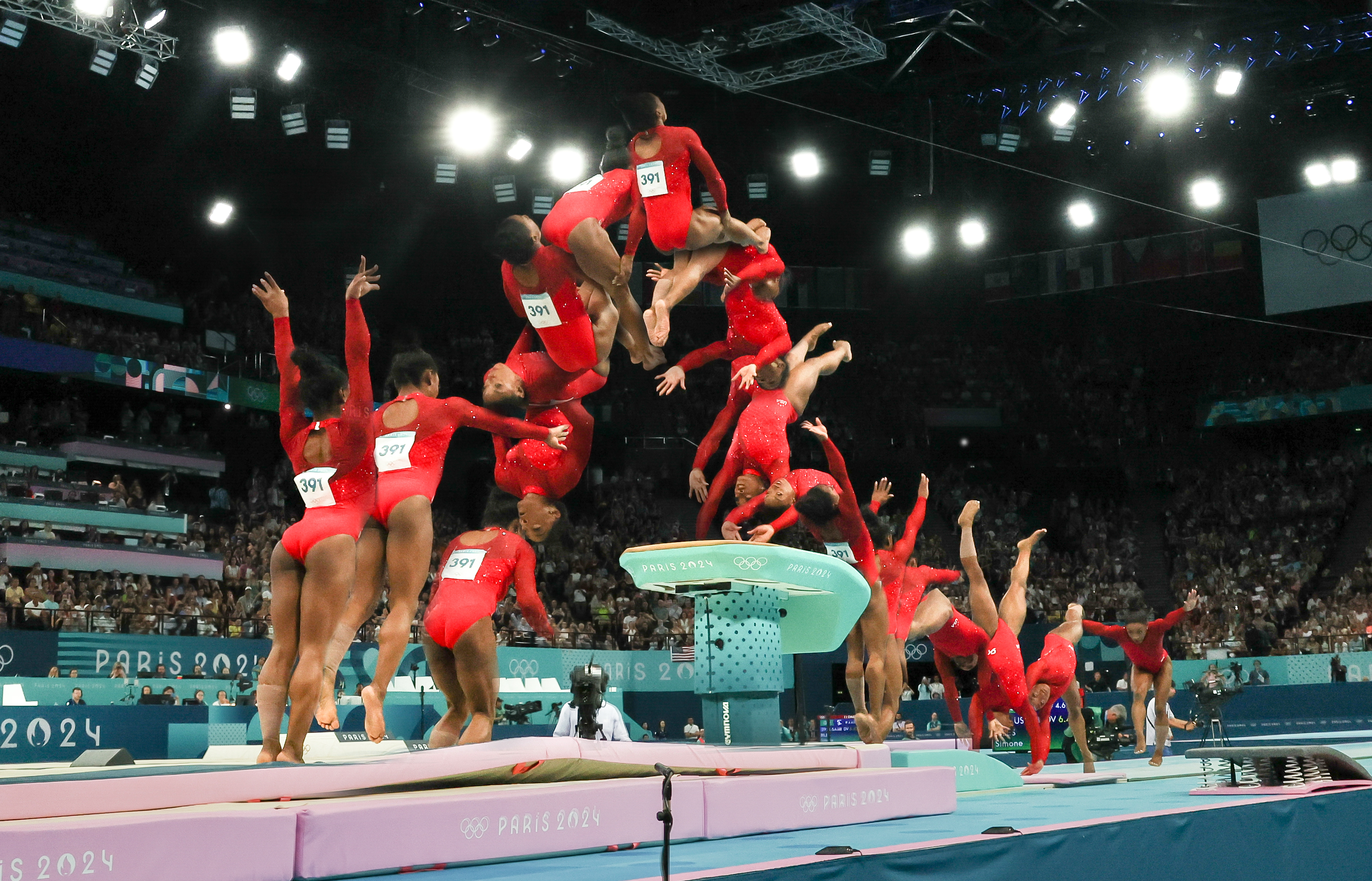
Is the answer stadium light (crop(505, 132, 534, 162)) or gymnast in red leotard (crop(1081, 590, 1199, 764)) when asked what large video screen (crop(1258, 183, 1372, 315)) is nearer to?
gymnast in red leotard (crop(1081, 590, 1199, 764))

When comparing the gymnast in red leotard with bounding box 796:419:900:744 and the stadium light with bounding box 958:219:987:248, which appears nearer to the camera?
the gymnast in red leotard with bounding box 796:419:900:744

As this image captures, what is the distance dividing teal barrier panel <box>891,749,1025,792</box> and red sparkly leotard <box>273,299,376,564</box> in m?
4.99

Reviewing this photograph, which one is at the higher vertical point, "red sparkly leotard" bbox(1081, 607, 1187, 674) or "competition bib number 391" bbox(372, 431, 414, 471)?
"competition bib number 391" bbox(372, 431, 414, 471)

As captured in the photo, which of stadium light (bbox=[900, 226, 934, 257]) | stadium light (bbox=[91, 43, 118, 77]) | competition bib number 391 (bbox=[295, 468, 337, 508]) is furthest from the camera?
stadium light (bbox=[900, 226, 934, 257])

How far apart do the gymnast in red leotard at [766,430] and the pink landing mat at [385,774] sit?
195 centimetres

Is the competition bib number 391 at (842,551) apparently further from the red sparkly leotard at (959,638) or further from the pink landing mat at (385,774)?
the red sparkly leotard at (959,638)

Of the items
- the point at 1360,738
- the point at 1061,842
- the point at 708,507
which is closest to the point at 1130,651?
the point at 1360,738

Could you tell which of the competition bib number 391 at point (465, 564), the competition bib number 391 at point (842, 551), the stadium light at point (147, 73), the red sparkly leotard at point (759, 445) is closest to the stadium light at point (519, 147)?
the stadium light at point (147, 73)

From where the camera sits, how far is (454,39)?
1689 centimetres

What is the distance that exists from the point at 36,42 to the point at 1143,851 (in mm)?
20706

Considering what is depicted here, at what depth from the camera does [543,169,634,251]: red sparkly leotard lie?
6719 mm

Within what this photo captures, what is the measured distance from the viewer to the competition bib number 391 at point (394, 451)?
6469 millimetres

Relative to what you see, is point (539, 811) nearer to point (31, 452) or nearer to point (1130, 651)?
point (1130, 651)

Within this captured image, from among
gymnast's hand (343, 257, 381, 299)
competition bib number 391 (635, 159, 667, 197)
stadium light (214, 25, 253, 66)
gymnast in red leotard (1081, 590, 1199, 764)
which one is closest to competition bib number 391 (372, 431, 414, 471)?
gymnast's hand (343, 257, 381, 299)
